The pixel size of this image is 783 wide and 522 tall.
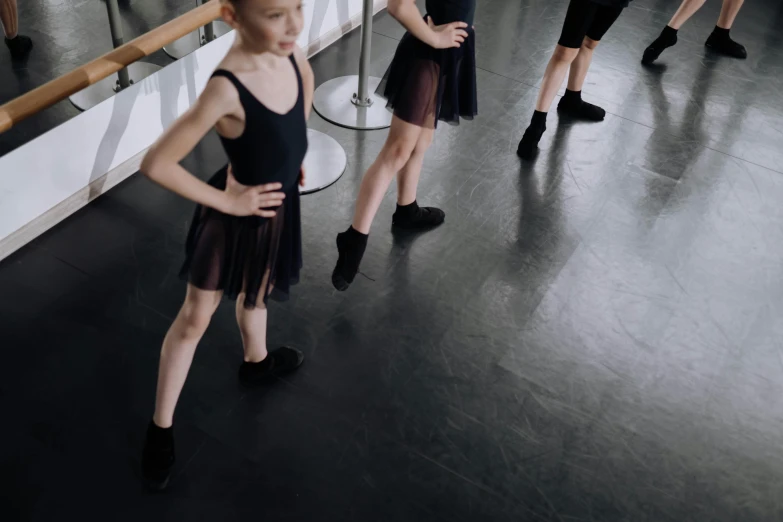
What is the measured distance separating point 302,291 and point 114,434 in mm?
782

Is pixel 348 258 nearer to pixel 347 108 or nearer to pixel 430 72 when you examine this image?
pixel 430 72

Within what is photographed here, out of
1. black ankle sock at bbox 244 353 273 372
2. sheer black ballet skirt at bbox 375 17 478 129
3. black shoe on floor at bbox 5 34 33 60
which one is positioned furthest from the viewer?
black shoe on floor at bbox 5 34 33 60

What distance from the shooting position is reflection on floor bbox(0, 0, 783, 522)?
2.08 metres

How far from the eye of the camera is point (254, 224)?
177 cm

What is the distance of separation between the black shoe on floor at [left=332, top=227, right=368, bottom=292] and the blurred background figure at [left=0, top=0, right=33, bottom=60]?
1.53m

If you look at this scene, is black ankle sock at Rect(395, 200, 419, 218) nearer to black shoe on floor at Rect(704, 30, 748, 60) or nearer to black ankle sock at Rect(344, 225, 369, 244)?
black ankle sock at Rect(344, 225, 369, 244)

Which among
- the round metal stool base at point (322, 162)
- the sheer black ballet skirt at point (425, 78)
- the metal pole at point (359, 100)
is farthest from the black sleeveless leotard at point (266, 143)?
the metal pole at point (359, 100)

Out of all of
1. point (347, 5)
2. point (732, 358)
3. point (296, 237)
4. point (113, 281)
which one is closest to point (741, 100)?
point (732, 358)

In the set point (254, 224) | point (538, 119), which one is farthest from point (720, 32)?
point (254, 224)

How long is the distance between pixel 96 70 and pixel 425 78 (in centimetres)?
103

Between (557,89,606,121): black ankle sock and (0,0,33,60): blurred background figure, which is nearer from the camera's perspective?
(0,0,33,60): blurred background figure

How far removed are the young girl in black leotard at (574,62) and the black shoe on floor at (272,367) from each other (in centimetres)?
155

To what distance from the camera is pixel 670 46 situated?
4152 mm

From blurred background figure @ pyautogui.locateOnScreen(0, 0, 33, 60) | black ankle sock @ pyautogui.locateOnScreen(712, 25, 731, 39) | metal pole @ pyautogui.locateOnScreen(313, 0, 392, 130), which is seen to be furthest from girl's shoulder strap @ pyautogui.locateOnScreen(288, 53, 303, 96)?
black ankle sock @ pyautogui.locateOnScreen(712, 25, 731, 39)
